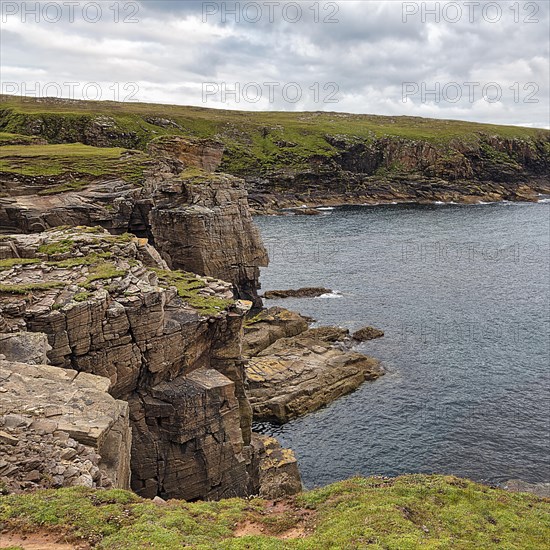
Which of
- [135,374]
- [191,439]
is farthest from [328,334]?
[135,374]

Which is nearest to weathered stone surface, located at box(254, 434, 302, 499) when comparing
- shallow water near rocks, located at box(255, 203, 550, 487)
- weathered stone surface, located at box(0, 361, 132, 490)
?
shallow water near rocks, located at box(255, 203, 550, 487)

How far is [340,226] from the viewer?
159375mm

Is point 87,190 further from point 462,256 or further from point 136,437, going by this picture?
point 462,256

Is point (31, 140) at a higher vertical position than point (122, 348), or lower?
higher

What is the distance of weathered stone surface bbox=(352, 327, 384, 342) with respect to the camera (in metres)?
75.3

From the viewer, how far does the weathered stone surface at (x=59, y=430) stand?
68.6 ft

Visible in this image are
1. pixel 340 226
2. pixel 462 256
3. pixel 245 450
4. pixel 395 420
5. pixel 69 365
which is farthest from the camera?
pixel 340 226

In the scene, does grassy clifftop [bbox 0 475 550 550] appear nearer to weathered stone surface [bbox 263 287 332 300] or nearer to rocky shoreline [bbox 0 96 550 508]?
rocky shoreline [bbox 0 96 550 508]

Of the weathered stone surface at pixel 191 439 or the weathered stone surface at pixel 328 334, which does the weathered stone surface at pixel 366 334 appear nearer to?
the weathered stone surface at pixel 328 334

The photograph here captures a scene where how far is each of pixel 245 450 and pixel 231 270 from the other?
46390 mm

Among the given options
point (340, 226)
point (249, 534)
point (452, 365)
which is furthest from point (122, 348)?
point (340, 226)

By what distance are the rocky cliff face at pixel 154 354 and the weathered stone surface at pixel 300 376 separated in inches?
729

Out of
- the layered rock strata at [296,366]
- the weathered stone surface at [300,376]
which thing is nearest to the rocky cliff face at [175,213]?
the layered rock strata at [296,366]

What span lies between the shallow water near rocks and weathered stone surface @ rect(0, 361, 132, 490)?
25419 mm
